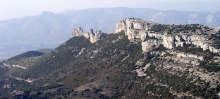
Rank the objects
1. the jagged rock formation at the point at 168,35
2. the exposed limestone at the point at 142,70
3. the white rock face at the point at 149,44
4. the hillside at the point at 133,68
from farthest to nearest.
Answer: the white rock face at the point at 149,44 < the exposed limestone at the point at 142,70 < the jagged rock formation at the point at 168,35 < the hillside at the point at 133,68

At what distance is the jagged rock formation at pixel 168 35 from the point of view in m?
113

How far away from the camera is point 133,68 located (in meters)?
122

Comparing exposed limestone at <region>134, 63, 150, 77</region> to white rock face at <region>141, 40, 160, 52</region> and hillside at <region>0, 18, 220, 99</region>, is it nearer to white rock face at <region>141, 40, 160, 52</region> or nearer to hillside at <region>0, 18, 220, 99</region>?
hillside at <region>0, 18, 220, 99</region>

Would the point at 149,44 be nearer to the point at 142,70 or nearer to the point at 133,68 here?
the point at 133,68

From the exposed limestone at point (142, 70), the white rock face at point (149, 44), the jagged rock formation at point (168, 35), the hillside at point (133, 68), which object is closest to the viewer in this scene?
the hillside at point (133, 68)

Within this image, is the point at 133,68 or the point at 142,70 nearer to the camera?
the point at 142,70

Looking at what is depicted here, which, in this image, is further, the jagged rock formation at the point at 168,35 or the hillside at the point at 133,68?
the jagged rock formation at the point at 168,35

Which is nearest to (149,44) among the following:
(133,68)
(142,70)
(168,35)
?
(168,35)

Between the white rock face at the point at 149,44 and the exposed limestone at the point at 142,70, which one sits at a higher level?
the white rock face at the point at 149,44

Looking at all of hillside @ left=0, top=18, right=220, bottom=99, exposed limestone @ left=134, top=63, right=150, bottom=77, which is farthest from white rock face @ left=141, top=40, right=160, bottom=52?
exposed limestone @ left=134, top=63, right=150, bottom=77

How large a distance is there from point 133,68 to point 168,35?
62.1 feet

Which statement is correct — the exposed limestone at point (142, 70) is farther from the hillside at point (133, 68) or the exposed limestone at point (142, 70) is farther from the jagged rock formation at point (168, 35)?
the jagged rock formation at point (168, 35)

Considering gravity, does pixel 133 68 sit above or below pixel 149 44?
below

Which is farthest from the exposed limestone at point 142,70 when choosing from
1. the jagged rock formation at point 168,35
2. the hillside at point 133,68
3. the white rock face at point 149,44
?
the white rock face at point 149,44
